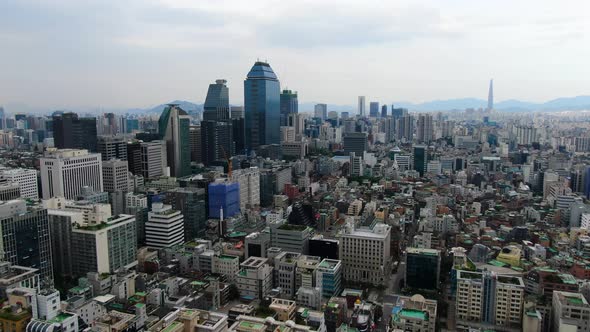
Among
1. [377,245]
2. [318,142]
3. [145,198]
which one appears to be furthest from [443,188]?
[318,142]

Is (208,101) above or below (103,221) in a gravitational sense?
above

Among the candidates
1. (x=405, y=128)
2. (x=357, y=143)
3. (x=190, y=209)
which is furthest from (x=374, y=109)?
(x=190, y=209)

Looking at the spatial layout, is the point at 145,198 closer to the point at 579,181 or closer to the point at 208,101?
the point at 579,181

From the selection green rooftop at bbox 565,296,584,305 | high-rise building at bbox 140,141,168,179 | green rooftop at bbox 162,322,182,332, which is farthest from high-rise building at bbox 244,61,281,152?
green rooftop at bbox 162,322,182,332

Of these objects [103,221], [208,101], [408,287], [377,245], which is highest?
[208,101]

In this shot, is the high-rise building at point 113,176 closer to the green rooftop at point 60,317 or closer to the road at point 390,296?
the green rooftop at point 60,317

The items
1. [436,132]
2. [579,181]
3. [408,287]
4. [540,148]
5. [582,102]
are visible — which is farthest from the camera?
[582,102]

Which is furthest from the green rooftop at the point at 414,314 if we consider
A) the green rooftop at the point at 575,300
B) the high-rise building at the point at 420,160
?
the high-rise building at the point at 420,160

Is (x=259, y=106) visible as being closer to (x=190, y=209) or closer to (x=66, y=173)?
(x=66, y=173)
